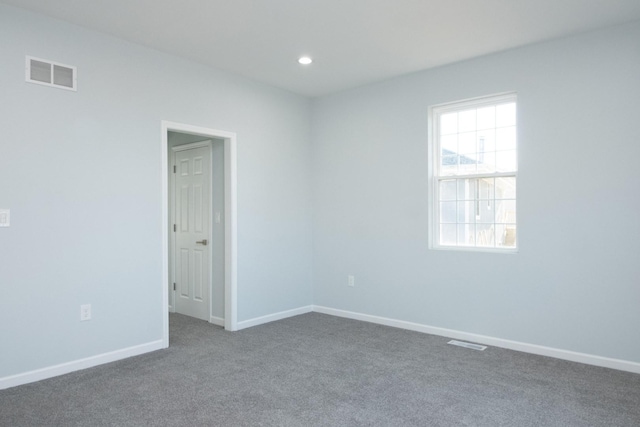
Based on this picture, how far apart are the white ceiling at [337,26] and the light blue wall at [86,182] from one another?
0.83 ft

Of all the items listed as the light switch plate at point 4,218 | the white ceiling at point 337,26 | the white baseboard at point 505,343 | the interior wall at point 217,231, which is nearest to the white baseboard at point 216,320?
the interior wall at point 217,231

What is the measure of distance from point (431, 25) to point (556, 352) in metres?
2.85

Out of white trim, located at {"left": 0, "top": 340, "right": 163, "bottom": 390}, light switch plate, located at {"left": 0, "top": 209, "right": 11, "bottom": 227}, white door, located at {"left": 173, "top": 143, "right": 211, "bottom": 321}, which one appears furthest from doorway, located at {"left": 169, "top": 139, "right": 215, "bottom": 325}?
light switch plate, located at {"left": 0, "top": 209, "right": 11, "bottom": 227}

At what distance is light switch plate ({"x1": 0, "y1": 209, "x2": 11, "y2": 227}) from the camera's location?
3039 mm

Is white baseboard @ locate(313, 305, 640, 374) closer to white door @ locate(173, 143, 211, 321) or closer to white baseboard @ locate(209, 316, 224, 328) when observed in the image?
white baseboard @ locate(209, 316, 224, 328)

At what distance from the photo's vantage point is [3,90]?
3.06m

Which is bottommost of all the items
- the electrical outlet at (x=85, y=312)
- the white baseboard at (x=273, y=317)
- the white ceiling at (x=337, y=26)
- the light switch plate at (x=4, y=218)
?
the white baseboard at (x=273, y=317)

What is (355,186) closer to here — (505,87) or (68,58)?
(505,87)

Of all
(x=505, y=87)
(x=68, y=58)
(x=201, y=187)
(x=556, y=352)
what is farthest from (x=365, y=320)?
(x=68, y=58)

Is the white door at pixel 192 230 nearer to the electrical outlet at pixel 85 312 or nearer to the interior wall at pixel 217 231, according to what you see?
the interior wall at pixel 217 231

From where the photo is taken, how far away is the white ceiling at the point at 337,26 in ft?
10.1

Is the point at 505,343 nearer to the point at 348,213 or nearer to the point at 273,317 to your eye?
the point at 348,213

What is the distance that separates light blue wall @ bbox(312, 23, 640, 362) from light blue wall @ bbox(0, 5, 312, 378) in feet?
4.95

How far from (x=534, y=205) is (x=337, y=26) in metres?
2.24
